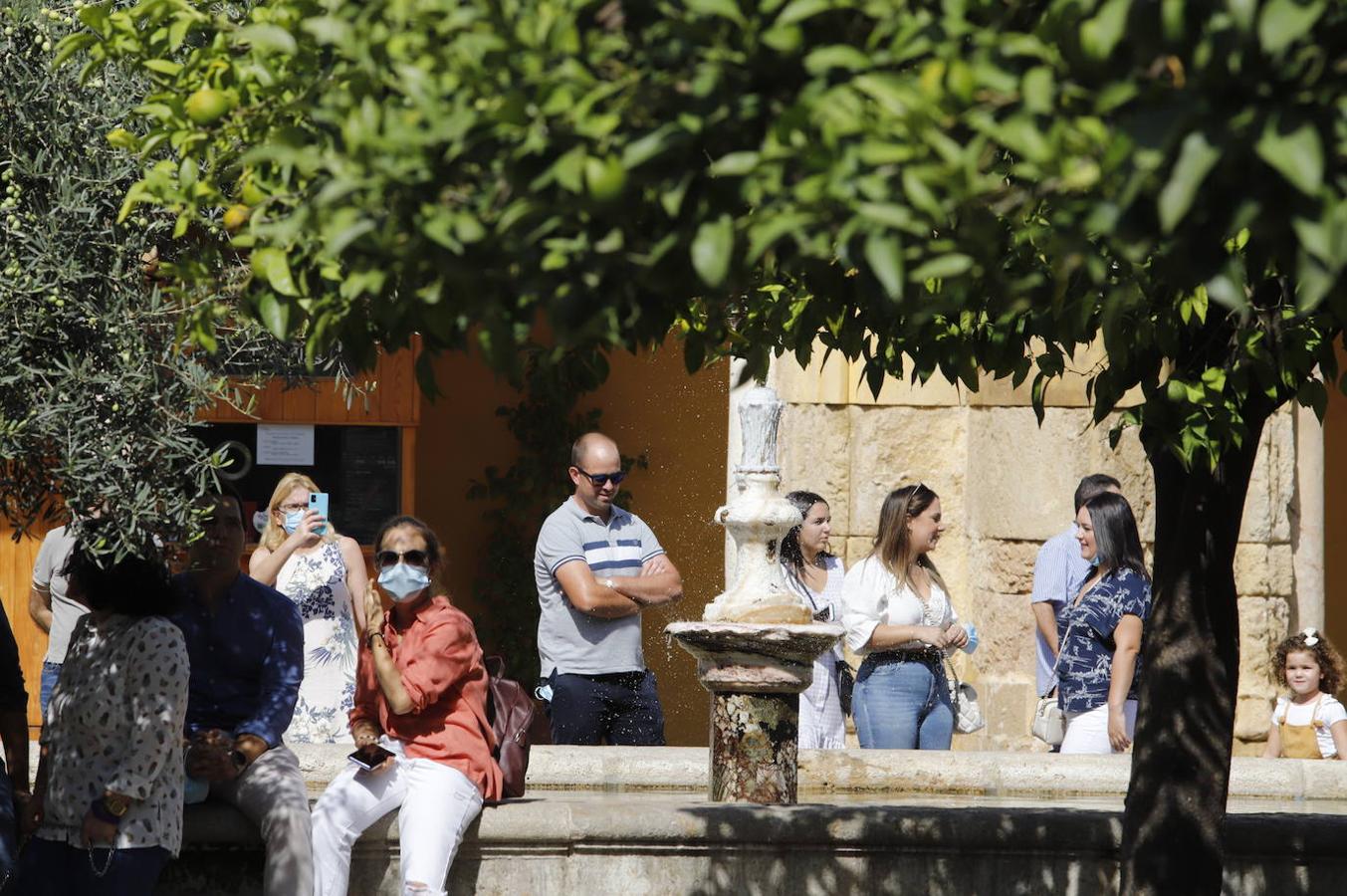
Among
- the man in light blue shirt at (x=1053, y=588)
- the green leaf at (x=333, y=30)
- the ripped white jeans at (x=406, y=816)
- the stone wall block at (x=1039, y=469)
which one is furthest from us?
the stone wall block at (x=1039, y=469)

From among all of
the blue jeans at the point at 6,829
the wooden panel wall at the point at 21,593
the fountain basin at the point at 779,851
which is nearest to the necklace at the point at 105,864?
the blue jeans at the point at 6,829

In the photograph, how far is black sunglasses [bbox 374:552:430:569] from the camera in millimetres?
5641

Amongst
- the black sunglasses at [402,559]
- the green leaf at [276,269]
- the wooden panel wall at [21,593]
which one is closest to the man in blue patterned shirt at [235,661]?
the black sunglasses at [402,559]

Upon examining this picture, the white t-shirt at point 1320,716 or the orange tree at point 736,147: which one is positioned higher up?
the orange tree at point 736,147

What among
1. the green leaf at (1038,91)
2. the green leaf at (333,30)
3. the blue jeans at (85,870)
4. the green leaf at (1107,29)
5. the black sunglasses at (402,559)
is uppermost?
the green leaf at (333,30)

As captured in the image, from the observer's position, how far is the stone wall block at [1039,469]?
348 inches

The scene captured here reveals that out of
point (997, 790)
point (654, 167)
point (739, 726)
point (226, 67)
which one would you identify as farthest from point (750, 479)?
point (654, 167)

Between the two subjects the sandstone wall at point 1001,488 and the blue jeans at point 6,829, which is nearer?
the blue jeans at point 6,829

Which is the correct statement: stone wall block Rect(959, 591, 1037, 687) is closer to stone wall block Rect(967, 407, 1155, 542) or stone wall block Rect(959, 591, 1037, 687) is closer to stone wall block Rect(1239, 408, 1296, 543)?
stone wall block Rect(967, 407, 1155, 542)

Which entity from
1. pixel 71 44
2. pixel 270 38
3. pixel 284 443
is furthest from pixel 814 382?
pixel 270 38

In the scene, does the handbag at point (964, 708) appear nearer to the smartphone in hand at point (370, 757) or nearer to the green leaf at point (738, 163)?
the smartphone in hand at point (370, 757)

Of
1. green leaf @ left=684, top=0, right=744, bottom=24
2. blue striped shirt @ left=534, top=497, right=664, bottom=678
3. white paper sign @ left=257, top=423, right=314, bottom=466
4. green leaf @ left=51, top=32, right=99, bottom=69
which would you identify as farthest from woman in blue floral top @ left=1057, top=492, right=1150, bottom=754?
white paper sign @ left=257, top=423, right=314, bottom=466

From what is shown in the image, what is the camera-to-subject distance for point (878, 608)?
23.7ft

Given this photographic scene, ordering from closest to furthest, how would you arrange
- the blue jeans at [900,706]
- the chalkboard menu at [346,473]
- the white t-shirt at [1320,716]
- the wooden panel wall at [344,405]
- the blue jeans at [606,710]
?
the blue jeans at [606,710], the blue jeans at [900,706], the white t-shirt at [1320,716], the wooden panel wall at [344,405], the chalkboard menu at [346,473]
